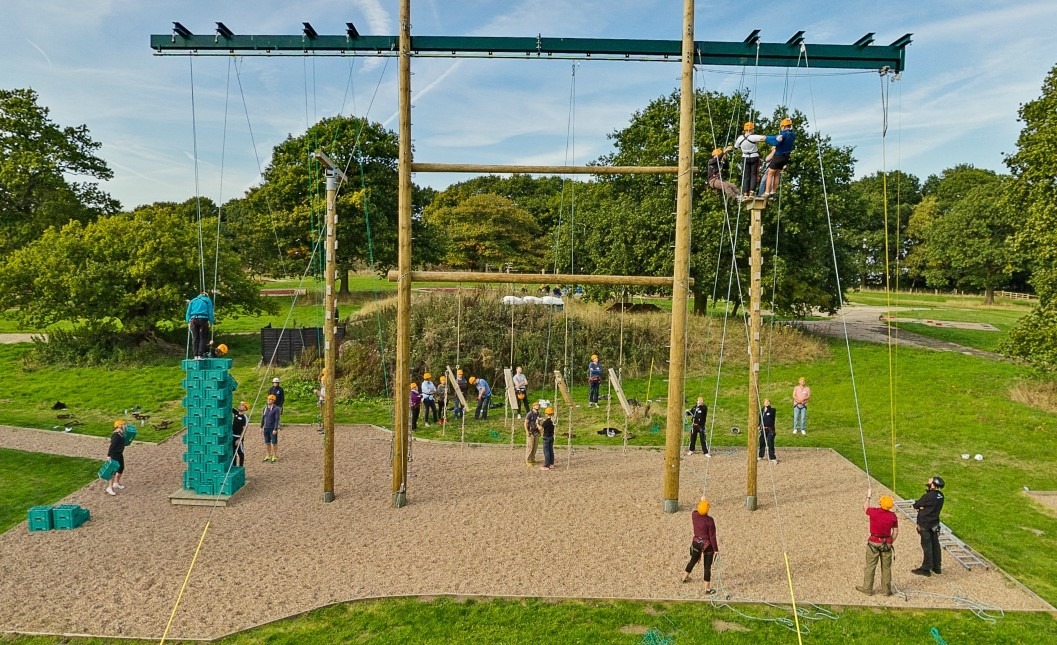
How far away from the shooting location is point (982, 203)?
155 feet

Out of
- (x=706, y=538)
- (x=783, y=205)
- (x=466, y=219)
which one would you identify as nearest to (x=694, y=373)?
(x=783, y=205)

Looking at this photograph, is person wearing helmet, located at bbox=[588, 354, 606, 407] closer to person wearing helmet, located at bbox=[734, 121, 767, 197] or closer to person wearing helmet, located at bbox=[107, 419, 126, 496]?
person wearing helmet, located at bbox=[734, 121, 767, 197]

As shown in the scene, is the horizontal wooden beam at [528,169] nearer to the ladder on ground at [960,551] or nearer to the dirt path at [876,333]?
the ladder on ground at [960,551]

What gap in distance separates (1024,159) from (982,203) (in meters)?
37.0

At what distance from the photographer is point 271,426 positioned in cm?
1297

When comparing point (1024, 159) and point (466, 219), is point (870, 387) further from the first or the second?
point (466, 219)

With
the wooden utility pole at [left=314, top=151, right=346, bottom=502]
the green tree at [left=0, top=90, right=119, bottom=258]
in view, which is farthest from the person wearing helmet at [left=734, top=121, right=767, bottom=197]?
the green tree at [left=0, top=90, right=119, bottom=258]

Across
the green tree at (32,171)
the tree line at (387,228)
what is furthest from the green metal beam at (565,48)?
the green tree at (32,171)

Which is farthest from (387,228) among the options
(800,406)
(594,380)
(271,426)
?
(800,406)

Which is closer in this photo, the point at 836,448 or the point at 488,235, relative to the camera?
the point at 836,448

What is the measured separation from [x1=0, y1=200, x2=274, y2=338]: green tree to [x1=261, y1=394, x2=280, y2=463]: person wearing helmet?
36.0 feet

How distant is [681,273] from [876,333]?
2609 centimetres

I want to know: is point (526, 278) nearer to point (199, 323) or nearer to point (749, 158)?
point (749, 158)

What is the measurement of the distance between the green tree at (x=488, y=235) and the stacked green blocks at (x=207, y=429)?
→ 32300mm
